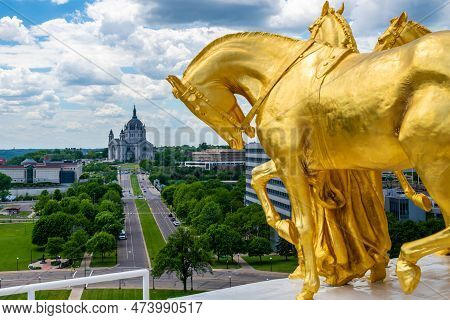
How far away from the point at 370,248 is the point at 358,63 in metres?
3.16

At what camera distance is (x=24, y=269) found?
4231 centimetres

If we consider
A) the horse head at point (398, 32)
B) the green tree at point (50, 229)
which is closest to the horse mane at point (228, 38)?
the horse head at point (398, 32)

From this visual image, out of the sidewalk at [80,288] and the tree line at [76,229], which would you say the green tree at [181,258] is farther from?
the tree line at [76,229]

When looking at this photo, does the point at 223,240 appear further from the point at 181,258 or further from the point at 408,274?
the point at 408,274

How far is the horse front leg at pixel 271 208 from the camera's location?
808 centimetres

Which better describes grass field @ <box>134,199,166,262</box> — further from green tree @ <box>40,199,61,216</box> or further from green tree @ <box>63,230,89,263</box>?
green tree @ <box>40,199,61,216</box>

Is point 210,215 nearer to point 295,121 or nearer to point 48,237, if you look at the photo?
point 48,237

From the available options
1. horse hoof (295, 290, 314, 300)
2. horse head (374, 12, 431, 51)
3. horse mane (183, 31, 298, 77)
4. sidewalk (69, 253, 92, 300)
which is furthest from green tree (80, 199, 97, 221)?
horse hoof (295, 290, 314, 300)

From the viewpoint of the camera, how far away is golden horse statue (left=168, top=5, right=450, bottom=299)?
6320 mm

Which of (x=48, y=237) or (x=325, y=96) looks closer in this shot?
(x=325, y=96)

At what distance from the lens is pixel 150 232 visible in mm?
59906

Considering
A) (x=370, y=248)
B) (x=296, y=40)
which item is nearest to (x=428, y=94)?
(x=296, y=40)

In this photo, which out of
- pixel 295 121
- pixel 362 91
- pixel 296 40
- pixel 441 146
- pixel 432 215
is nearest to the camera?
pixel 441 146

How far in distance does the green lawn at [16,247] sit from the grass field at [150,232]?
10.1m
